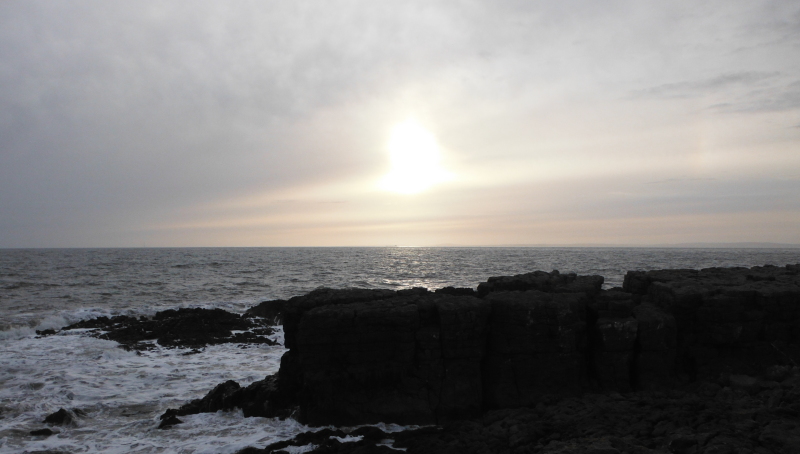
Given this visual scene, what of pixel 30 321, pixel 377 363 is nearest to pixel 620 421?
pixel 377 363

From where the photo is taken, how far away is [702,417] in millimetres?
8336

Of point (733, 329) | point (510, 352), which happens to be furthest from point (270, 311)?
point (733, 329)

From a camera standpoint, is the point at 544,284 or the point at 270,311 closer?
the point at 544,284

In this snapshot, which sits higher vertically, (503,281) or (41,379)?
(503,281)

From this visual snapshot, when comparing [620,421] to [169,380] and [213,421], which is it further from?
[169,380]

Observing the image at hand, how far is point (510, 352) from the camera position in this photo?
11750 mm

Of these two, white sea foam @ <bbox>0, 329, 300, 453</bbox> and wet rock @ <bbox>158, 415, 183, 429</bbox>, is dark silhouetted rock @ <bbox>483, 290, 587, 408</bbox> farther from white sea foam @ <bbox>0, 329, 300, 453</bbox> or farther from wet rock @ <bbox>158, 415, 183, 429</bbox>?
wet rock @ <bbox>158, 415, 183, 429</bbox>

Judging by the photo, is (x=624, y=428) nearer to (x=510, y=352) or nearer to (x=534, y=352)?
(x=534, y=352)

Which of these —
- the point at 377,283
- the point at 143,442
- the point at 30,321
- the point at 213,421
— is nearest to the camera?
the point at 143,442

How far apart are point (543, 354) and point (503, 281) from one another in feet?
12.6

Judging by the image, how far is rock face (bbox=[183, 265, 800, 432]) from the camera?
11.5 metres

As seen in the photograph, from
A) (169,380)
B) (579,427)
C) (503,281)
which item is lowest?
(169,380)

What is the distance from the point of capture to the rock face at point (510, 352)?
453 inches

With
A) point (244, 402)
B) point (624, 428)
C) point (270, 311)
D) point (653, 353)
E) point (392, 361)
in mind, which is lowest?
point (270, 311)
